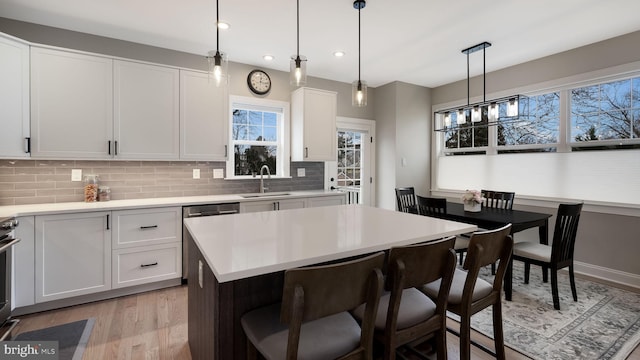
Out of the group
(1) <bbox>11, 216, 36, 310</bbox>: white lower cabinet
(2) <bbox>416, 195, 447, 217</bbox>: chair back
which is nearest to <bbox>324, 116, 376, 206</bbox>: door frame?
(2) <bbox>416, 195, 447, 217</bbox>: chair back

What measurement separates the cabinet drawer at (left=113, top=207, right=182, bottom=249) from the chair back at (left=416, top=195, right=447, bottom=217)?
105 inches

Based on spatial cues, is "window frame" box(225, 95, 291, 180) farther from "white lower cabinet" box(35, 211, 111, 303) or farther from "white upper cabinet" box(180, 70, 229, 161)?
"white lower cabinet" box(35, 211, 111, 303)

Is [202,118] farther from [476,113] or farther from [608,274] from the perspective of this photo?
[608,274]

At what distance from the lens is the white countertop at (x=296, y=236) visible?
1240 mm

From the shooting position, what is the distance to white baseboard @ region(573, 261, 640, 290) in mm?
3191

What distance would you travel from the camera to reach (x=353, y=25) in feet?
10.0

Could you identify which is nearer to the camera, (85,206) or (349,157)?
(85,206)

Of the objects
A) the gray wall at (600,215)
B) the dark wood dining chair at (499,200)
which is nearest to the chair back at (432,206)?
the dark wood dining chair at (499,200)

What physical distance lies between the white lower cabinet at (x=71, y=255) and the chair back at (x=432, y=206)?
325 cm

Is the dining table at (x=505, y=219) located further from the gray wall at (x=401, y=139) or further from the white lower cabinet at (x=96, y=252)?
the white lower cabinet at (x=96, y=252)

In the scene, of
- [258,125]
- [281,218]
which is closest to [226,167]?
[258,125]

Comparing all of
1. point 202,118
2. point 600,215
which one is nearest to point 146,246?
point 202,118

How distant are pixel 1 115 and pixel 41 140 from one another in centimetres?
33

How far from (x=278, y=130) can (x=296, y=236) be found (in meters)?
3.04
